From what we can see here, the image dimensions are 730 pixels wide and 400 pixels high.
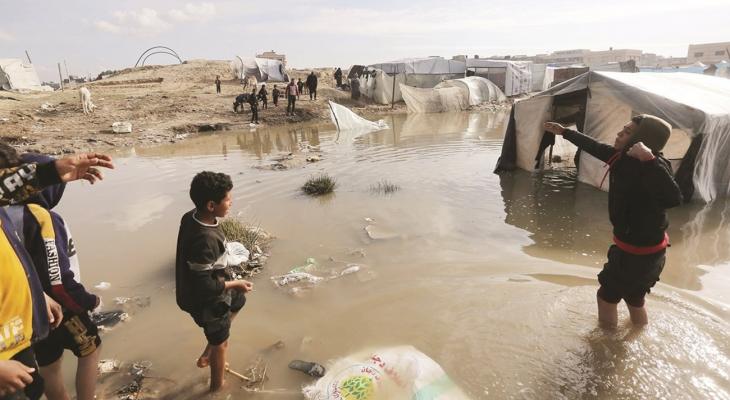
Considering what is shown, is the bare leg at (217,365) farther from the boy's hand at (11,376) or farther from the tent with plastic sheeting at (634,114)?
the tent with plastic sheeting at (634,114)

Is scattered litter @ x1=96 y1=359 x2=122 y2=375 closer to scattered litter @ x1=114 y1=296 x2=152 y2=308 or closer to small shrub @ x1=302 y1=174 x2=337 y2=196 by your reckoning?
scattered litter @ x1=114 y1=296 x2=152 y2=308

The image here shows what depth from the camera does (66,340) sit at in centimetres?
221

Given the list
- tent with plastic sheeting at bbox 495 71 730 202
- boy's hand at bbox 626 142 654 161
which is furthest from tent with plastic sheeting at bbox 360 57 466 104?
boy's hand at bbox 626 142 654 161

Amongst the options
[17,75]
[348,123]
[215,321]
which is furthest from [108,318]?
[17,75]

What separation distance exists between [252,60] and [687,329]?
29012 mm

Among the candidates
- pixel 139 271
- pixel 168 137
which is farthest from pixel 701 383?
pixel 168 137

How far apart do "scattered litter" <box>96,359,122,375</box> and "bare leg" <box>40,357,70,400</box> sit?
780 millimetres

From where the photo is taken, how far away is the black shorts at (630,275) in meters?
2.72

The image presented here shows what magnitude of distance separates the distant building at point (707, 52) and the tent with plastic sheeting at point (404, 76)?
200 ft

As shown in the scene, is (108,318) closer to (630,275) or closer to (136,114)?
(630,275)

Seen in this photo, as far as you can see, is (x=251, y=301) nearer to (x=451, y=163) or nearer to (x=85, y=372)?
(x=85, y=372)

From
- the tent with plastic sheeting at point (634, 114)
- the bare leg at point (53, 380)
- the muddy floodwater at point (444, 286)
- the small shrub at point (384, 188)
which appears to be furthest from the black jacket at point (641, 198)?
the small shrub at point (384, 188)

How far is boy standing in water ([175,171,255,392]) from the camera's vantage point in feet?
7.45

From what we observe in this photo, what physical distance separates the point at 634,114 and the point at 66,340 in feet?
29.4
